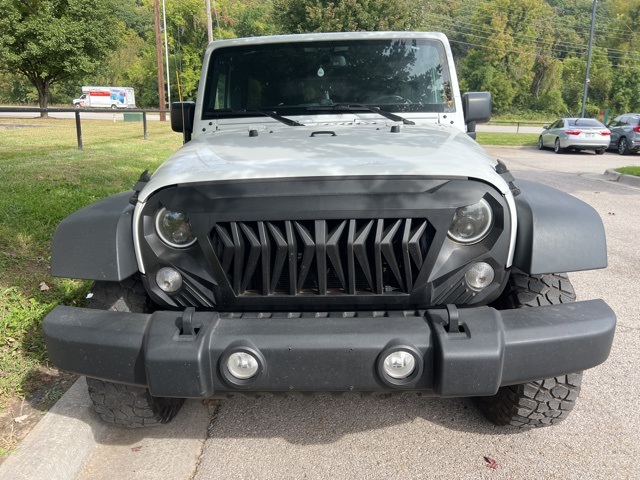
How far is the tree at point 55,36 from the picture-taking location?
31.6 metres

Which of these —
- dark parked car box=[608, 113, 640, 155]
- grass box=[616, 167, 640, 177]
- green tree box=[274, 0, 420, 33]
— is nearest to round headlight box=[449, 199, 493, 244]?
grass box=[616, 167, 640, 177]

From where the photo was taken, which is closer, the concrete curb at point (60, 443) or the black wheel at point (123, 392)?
the concrete curb at point (60, 443)

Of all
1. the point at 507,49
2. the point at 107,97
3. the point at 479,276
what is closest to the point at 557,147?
the point at 479,276

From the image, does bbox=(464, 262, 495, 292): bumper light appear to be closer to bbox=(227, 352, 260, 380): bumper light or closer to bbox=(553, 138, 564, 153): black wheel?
bbox=(227, 352, 260, 380): bumper light

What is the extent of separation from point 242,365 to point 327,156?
38.4 inches

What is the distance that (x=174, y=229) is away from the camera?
2371mm

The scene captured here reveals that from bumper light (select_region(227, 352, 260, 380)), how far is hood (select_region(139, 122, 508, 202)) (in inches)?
27.5

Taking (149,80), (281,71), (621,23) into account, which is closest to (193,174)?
(281,71)

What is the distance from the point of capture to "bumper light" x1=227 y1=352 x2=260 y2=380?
2.14 m

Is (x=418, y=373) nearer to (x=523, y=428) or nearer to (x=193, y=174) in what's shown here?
(x=523, y=428)

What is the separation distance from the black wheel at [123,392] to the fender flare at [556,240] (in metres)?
1.66

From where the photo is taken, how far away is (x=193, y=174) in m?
2.38

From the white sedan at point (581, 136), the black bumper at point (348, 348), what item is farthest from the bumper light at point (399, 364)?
the white sedan at point (581, 136)

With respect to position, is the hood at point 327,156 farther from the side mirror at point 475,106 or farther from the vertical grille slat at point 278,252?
the side mirror at point 475,106
